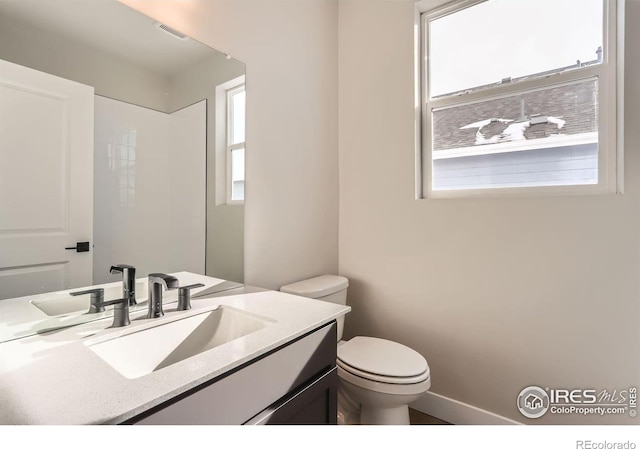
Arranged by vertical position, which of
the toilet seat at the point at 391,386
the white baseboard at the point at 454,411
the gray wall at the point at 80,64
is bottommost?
the white baseboard at the point at 454,411

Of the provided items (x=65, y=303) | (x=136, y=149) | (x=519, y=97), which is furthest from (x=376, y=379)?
(x=519, y=97)

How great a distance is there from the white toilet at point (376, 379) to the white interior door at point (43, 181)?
883mm

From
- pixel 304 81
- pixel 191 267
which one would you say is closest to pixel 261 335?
pixel 191 267

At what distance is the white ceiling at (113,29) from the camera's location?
0.86 m

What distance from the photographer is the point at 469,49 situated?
1573mm

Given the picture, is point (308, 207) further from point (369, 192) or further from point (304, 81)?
point (304, 81)

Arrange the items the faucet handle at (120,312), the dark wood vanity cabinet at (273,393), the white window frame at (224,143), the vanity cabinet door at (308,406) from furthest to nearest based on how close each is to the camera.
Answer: the white window frame at (224,143) → the faucet handle at (120,312) → the vanity cabinet door at (308,406) → the dark wood vanity cabinet at (273,393)

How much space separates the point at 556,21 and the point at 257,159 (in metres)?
1.48

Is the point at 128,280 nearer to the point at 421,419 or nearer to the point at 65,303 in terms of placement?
the point at 65,303

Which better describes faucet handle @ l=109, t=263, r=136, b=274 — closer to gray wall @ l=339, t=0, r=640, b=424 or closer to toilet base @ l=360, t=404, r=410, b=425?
toilet base @ l=360, t=404, r=410, b=425

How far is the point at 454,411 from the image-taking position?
154cm

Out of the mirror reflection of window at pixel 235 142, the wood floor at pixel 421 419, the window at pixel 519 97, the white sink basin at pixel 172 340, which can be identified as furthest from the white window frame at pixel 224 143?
the wood floor at pixel 421 419
